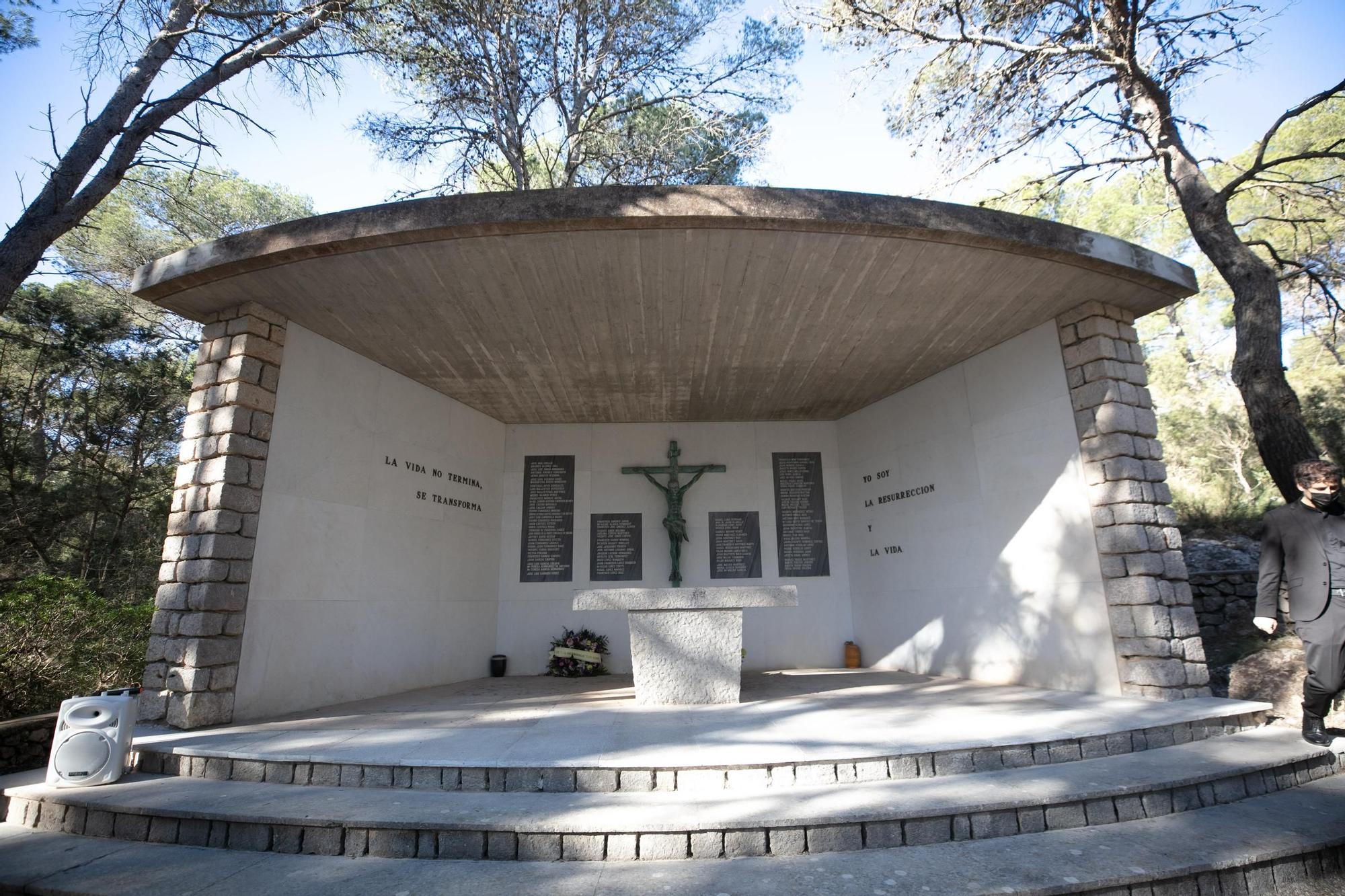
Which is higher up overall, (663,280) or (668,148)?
(668,148)

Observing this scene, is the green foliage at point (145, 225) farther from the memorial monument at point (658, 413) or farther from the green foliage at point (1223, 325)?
the green foliage at point (1223, 325)

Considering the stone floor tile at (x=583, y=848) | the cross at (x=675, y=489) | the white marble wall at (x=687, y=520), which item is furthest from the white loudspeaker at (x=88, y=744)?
the cross at (x=675, y=489)

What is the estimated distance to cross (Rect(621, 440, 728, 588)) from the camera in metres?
7.50

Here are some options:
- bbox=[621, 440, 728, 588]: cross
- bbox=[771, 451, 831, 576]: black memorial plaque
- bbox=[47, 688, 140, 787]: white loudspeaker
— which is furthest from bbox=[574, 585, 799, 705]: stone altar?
bbox=[771, 451, 831, 576]: black memorial plaque

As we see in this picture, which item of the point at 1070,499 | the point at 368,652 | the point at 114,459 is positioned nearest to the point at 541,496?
the point at 368,652

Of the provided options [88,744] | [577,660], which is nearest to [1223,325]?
[577,660]

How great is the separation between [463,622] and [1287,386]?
26.2ft

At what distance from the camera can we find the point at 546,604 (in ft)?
→ 24.5

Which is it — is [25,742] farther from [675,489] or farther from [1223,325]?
[1223,325]

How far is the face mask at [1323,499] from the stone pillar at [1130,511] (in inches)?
49.9

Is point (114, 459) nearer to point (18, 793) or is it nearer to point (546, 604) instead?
point (546, 604)

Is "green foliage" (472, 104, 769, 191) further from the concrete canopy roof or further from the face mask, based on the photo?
the face mask

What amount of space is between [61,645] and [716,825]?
5.02 meters

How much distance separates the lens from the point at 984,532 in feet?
19.2
